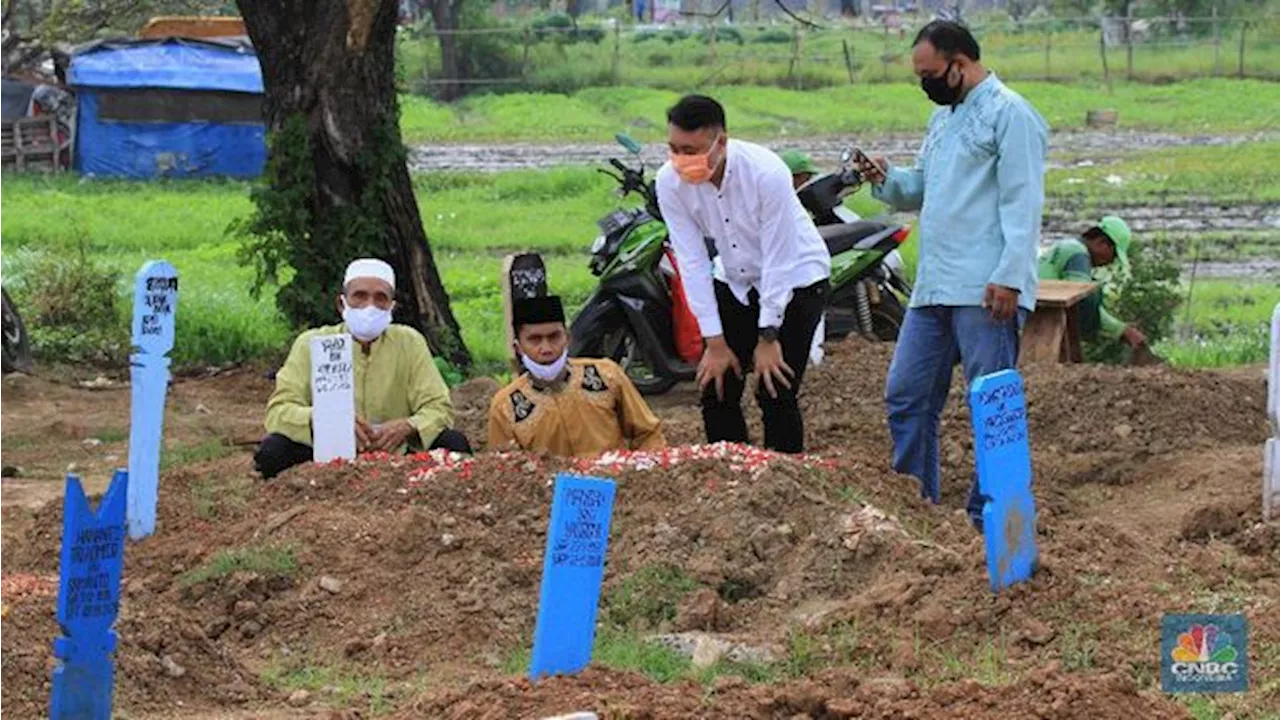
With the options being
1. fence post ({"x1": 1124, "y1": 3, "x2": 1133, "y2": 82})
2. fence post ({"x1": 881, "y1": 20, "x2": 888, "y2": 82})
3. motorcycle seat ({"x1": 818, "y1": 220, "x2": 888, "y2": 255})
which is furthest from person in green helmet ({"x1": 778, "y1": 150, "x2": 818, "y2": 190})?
fence post ({"x1": 881, "y1": 20, "x2": 888, "y2": 82})

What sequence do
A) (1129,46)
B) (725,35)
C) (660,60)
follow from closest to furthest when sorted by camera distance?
(1129,46) → (660,60) → (725,35)

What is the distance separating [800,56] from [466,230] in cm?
3015

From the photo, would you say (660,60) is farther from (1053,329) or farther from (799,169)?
(1053,329)

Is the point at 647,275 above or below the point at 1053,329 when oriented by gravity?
above

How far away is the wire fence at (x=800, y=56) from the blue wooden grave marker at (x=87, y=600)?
44.1 metres

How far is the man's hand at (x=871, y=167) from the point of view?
30.3 feet

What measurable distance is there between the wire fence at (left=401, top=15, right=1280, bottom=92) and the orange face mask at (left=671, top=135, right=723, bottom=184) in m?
40.5

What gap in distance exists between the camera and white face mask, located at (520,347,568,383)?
372 inches

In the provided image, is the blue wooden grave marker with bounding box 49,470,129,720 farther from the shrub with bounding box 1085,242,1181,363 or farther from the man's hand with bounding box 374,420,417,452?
the shrub with bounding box 1085,242,1181,363

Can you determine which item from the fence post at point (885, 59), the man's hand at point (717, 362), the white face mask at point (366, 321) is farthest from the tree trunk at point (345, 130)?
the fence post at point (885, 59)

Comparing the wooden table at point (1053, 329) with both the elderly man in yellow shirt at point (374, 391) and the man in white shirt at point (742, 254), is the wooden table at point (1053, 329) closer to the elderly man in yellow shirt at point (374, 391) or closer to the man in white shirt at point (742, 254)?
the man in white shirt at point (742, 254)

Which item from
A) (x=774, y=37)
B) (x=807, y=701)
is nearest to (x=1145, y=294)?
(x=807, y=701)

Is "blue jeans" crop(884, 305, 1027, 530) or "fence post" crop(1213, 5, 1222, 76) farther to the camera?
"fence post" crop(1213, 5, 1222, 76)

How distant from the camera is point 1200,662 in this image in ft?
18.9
